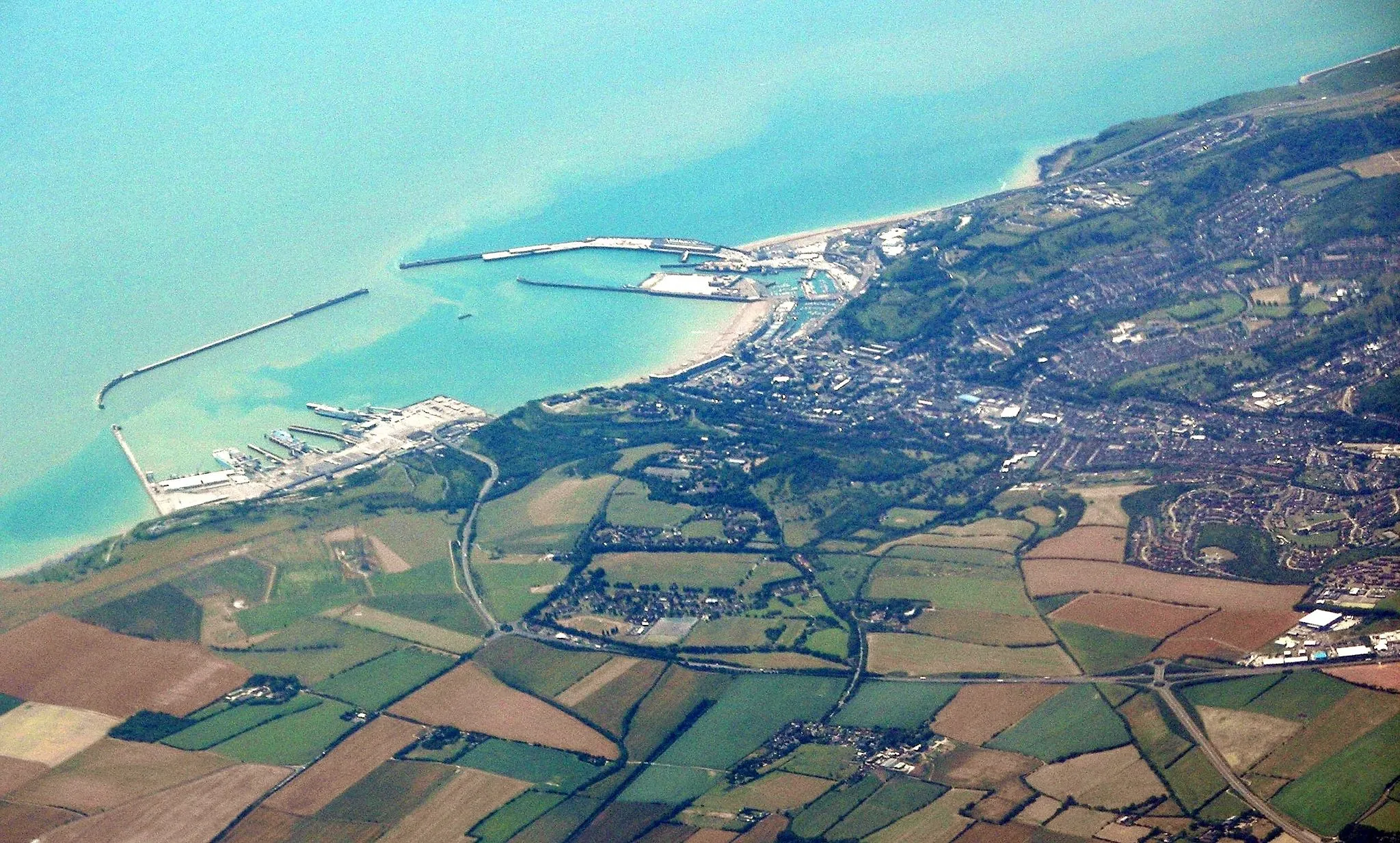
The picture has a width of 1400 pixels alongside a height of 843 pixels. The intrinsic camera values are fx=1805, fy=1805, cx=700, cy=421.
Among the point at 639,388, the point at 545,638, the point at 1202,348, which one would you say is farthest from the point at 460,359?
the point at 1202,348

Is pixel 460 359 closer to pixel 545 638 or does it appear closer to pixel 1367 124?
pixel 545 638

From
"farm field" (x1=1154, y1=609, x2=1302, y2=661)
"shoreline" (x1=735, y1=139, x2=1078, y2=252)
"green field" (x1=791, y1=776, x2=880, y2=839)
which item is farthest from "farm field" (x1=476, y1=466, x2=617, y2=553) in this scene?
"shoreline" (x1=735, y1=139, x2=1078, y2=252)

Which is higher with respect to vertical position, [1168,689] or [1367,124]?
[1367,124]

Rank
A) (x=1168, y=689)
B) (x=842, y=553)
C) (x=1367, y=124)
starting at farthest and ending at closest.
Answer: (x=1367, y=124) → (x=842, y=553) → (x=1168, y=689)

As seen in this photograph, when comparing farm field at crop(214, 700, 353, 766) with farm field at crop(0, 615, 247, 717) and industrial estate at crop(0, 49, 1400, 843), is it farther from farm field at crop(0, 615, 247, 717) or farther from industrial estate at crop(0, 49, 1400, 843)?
farm field at crop(0, 615, 247, 717)

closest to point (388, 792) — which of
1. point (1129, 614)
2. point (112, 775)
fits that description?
point (112, 775)

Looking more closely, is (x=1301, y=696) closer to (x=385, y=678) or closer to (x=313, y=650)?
(x=385, y=678)

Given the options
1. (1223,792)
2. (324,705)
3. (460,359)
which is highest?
(460,359)

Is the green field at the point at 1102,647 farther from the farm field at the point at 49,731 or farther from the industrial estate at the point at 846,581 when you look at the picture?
the farm field at the point at 49,731
